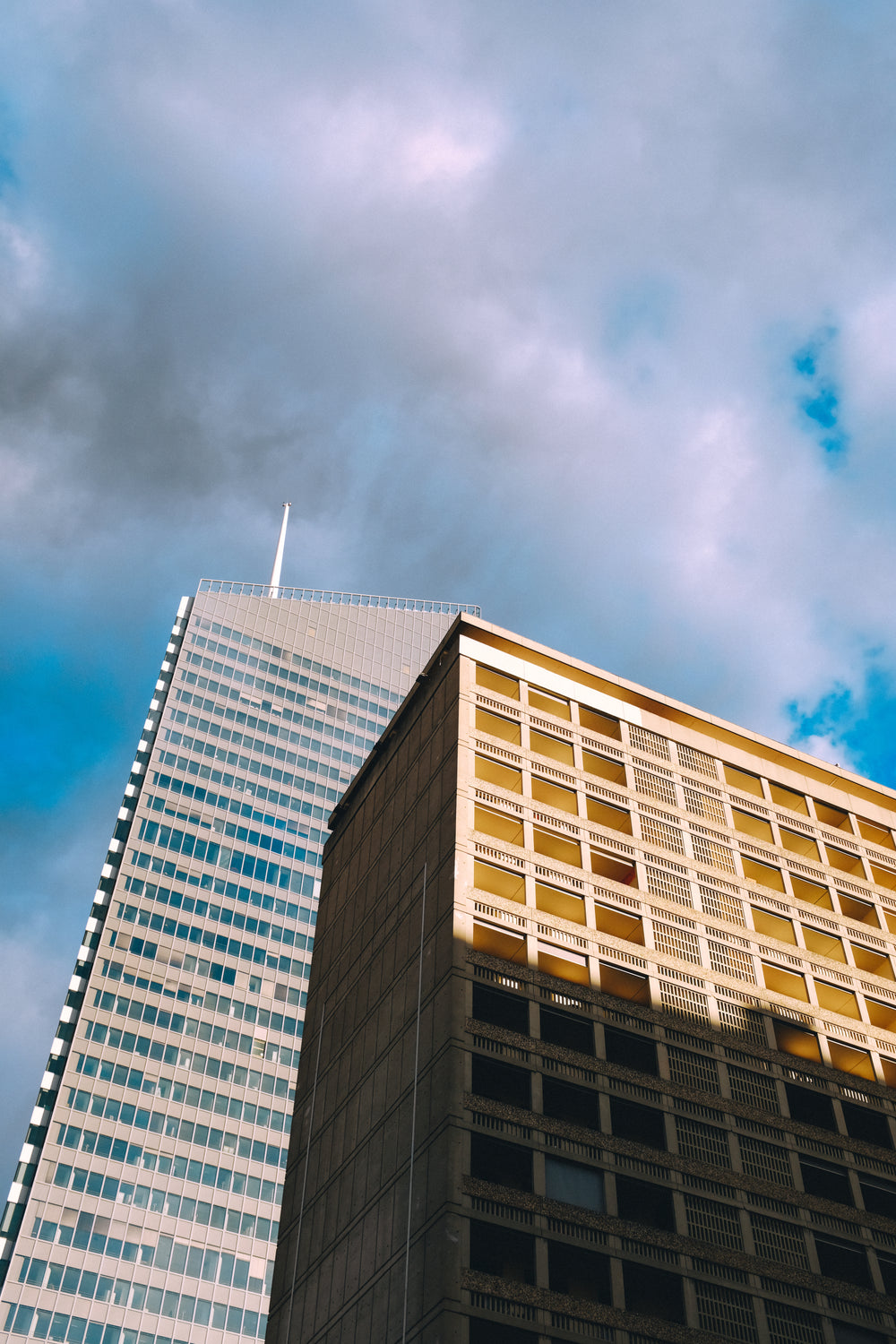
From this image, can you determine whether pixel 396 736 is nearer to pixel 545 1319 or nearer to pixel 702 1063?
pixel 702 1063

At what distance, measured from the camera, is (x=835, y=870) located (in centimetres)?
7794

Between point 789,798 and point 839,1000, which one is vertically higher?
point 789,798

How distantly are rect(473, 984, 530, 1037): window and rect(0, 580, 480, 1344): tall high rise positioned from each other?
71.7 m

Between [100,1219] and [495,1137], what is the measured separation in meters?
77.9

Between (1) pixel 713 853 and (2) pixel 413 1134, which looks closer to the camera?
(2) pixel 413 1134

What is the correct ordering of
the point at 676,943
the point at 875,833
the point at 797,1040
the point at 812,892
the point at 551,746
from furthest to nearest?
1. the point at 875,833
2. the point at 812,892
3. the point at 551,746
4. the point at 797,1040
5. the point at 676,943

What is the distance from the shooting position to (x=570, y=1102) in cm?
5934

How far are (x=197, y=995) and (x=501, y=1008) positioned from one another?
84989mm

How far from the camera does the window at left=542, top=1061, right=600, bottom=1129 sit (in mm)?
58562

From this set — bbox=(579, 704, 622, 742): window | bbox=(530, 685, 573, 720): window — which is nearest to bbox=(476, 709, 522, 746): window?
bbox=(530, 685, 573, 720): window

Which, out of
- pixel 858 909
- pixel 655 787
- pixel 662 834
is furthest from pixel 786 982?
pixel 655 787

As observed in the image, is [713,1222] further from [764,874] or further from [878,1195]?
[764,874]

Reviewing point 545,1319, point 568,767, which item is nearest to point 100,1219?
point 568,767

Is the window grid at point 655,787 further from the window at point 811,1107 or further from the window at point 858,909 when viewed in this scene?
the window at point 811,1107
